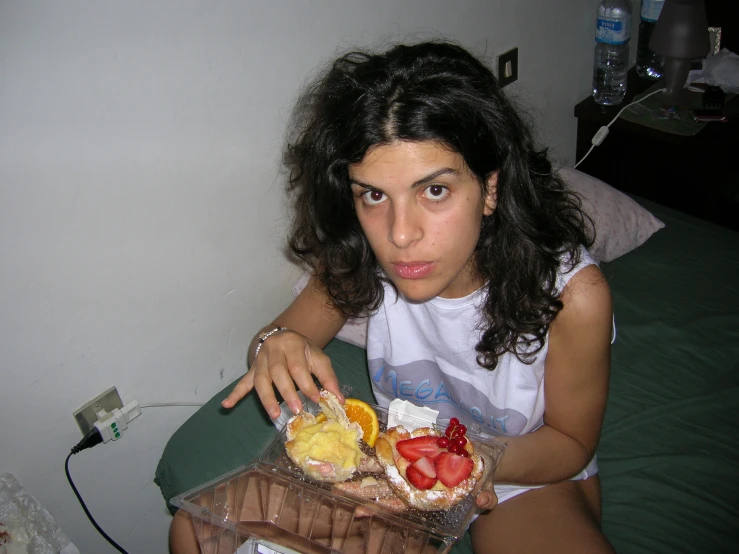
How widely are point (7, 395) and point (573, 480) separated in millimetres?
1091

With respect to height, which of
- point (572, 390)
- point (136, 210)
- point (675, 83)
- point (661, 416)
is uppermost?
point (136, 210)

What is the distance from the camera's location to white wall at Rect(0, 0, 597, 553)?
110 centimetres

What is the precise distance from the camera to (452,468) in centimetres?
96

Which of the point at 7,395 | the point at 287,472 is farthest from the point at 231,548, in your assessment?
the point at 7,395

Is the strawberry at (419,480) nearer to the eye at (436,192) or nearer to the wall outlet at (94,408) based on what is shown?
the eye at (436,192)

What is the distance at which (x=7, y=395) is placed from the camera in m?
1.23

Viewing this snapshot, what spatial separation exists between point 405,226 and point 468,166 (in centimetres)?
14

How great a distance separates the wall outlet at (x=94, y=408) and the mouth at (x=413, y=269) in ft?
2.42

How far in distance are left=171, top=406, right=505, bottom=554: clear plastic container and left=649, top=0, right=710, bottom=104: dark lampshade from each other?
5.30ft

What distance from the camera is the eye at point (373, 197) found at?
3.41 feet

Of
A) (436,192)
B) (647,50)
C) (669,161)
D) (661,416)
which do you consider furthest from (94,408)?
(647,50)

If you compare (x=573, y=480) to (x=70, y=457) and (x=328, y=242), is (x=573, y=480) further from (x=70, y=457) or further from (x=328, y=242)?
(x=70, y=457)

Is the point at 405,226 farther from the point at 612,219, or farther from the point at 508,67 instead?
the point at 508,67

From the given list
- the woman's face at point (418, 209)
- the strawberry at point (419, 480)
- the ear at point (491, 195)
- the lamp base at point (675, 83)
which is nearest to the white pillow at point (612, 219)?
the lamp base at point (675, 83)
